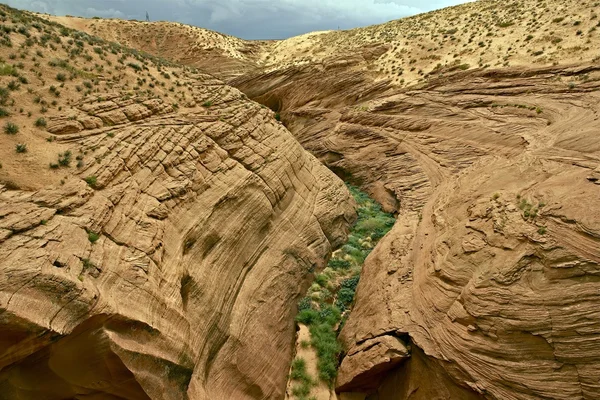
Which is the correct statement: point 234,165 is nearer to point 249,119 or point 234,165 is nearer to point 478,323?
point 249,119

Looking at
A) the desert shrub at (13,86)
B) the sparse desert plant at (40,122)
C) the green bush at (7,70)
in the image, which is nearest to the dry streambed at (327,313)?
the sparse desert plant at (40,122)

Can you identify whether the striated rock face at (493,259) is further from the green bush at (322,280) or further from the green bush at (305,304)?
the green bush at (322,280)

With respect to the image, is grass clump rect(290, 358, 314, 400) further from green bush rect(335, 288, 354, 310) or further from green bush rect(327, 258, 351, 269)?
green bush rect(327, 258, 351, 269)

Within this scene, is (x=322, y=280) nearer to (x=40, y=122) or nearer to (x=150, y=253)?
(x=150, y=253)

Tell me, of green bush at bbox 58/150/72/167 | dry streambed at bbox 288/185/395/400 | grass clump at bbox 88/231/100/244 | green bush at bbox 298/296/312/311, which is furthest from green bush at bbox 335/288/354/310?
green bush at bbox 58/150/72/167

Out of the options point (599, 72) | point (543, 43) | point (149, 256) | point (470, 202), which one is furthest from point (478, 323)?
point (543, 43)

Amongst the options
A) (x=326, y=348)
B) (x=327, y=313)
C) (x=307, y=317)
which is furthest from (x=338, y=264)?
(x=326, y=348)
